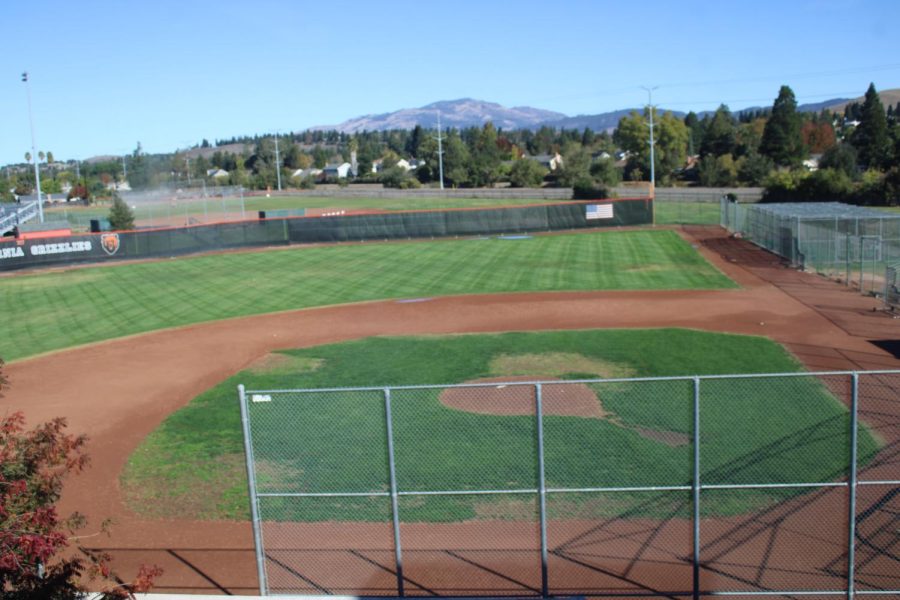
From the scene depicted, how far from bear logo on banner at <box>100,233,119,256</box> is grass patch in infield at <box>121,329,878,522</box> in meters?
31.3

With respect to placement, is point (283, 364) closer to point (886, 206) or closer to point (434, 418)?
point (434, 418)

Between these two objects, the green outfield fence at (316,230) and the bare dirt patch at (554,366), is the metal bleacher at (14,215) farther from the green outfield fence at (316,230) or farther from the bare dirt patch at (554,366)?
the bare dirt patch at (554,366)

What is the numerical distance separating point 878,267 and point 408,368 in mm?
24556

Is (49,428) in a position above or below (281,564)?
above

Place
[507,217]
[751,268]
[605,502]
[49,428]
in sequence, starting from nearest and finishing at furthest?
[49,428]
[605,502]
[751,268]
[507,217]

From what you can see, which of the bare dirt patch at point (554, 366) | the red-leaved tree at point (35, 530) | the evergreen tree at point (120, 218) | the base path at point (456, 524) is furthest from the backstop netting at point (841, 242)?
the evergreen tree at point (120, 218)

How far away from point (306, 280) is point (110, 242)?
16.0m

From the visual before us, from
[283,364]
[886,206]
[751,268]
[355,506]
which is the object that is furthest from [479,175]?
[355,506]

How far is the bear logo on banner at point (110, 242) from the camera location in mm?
49906

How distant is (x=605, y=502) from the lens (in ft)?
44.9

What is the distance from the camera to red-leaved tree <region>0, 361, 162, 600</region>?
6.94 metres

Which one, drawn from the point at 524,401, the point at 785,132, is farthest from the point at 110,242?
the point at 785,132

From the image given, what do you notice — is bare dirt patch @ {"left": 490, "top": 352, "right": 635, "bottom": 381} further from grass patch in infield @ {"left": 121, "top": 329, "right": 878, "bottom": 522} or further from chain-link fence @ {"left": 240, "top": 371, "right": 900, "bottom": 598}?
chain-link fence @ {"left": 240, "top": 371, "right": 900, "bottom": 598}

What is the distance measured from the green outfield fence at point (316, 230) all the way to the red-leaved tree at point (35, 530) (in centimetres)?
4378
